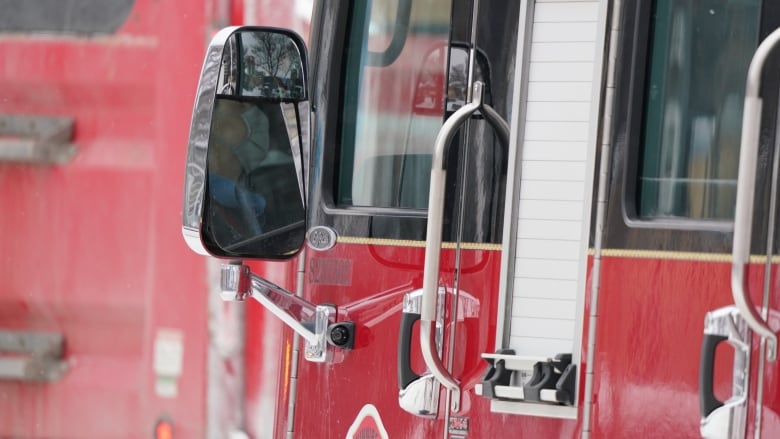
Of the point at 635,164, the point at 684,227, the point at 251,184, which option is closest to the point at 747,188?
the point at 684,227

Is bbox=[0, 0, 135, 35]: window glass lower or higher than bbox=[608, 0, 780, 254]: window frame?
higher

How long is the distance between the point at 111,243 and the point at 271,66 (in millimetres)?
3287

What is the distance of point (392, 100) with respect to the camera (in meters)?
3.11

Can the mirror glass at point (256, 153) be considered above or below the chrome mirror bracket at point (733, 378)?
above

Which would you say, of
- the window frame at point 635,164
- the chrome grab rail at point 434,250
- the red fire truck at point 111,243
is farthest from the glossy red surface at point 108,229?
the window frame at point 635,164

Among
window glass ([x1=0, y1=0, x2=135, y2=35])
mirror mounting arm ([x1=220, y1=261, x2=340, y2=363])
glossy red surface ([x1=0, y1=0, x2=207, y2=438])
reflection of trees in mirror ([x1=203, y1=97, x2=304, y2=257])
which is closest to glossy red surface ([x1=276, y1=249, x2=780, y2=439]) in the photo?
mirror mounting arm ([x1=220, y1=261, x2=340, y2=363])

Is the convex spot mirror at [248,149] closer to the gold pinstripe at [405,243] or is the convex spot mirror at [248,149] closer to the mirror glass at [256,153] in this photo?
the mirror glass at [256,153]

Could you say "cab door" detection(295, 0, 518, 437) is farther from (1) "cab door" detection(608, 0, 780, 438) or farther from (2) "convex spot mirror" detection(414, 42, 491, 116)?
(1) "cab door" detection(608, 0, 780, 438)

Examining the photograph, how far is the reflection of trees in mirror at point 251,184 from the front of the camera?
2873 millimetres

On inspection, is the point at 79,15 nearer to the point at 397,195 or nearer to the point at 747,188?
the point at 397,195

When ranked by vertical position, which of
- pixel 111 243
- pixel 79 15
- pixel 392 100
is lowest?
pixel 111 243

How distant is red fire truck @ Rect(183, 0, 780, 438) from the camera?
2.48 metres

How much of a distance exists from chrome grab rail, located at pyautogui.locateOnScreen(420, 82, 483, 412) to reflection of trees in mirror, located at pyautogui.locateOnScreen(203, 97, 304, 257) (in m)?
0.35

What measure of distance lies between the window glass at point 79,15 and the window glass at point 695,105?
3.77 metres
